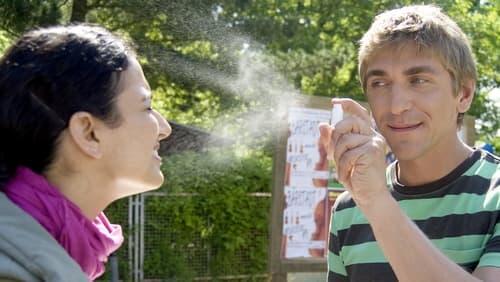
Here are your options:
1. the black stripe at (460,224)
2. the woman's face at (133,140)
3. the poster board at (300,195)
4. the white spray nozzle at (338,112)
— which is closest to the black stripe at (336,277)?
the black stripe at (460,224)

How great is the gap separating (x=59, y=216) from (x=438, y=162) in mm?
994

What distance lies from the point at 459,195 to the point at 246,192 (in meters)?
6.99

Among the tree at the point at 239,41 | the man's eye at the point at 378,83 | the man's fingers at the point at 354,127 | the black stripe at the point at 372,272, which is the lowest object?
the tree at the point at 239,41

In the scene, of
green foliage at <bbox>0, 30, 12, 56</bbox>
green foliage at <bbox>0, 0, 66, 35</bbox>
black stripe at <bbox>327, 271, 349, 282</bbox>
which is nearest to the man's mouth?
black stripe at <bbox>327, 271, 349, 282</bbox>

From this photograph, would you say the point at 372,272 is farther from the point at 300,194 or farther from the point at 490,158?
the point at 300,194

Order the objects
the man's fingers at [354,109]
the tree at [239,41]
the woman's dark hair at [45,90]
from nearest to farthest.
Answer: the woman's dark hair at [45,90] < the man's fingers at [354,109] < the tree at [239,41]

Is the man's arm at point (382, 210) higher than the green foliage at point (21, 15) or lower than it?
higher

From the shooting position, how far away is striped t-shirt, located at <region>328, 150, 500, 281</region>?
5.86ft

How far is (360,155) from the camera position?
160 centimetres

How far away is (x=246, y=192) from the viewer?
8812 mm

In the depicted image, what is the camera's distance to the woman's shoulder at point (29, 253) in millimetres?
1288

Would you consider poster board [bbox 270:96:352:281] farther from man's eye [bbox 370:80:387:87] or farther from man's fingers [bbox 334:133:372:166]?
man's fingers [bbox 334:133:372:166]

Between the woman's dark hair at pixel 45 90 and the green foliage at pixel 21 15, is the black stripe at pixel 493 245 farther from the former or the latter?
the green foliage at pixel 21 15

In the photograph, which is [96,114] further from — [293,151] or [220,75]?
[220,75]
